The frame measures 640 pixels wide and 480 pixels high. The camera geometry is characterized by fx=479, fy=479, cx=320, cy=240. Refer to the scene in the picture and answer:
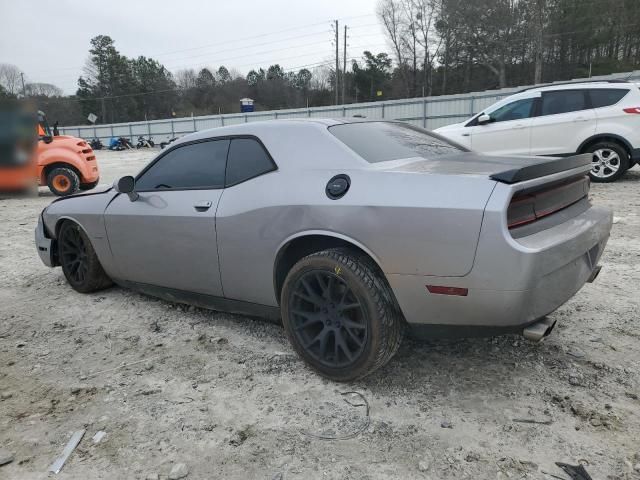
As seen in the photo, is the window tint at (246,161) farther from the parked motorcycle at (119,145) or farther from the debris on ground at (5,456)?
the parked motorcycle at (119,145)

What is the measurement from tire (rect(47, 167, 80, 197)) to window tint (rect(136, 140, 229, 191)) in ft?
28.9

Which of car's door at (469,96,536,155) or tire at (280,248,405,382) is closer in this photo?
tire at (280,248,405,382)

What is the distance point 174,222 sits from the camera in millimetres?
3311

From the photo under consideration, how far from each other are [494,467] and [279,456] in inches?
36.2

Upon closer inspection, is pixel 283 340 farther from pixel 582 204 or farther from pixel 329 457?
pixel 582 204

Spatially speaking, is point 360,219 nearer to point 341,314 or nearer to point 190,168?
point 341,314

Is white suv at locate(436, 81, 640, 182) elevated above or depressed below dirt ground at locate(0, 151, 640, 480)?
above

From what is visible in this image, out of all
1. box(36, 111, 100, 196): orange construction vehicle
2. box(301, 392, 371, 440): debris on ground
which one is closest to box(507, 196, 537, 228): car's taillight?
box(301, 392, 371, 440): debris on ground

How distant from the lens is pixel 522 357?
2873 mm

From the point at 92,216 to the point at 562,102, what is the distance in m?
8.07

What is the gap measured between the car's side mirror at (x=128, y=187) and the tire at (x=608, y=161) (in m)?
7.72

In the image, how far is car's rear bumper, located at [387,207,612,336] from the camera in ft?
6.86

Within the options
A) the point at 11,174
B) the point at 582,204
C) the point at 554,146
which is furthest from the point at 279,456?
the point at 554,146

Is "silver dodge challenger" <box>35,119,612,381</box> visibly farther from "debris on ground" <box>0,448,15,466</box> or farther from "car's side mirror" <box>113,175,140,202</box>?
"debris on ground" <box>0,448,15,466</box>
